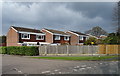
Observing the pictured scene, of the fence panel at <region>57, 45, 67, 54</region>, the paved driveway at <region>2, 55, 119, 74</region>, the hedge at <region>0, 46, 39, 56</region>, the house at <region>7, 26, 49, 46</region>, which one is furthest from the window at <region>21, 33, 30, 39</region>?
the paved driveway at <region>2, 55, 119, 74</region>

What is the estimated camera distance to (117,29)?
33.3 m

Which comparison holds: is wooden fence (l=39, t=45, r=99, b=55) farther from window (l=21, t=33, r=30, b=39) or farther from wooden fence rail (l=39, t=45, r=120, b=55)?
window (l=21, t=33, r=30, b=39)

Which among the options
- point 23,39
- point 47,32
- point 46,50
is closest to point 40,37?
point 47,32

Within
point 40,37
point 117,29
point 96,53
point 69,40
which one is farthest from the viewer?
point 69,40

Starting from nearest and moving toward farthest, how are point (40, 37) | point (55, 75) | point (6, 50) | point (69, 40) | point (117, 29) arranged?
point (55, 75) < point (6, 50) < point (117, 29) < point (40, 37) < point (69, 40)

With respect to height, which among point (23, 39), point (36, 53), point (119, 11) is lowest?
point (36, 53)

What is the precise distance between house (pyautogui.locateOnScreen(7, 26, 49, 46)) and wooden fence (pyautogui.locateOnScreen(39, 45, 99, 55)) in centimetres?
1295

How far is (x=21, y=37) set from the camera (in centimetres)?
3938

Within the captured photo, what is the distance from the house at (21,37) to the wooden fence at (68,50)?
1295 cm

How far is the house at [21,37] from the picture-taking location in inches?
1529

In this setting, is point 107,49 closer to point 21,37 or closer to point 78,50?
point 78,50

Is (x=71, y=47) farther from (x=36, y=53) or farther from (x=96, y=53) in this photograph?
(x=36, y=53)

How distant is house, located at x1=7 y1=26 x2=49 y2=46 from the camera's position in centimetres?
3884

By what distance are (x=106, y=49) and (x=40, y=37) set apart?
23419 millimetres
